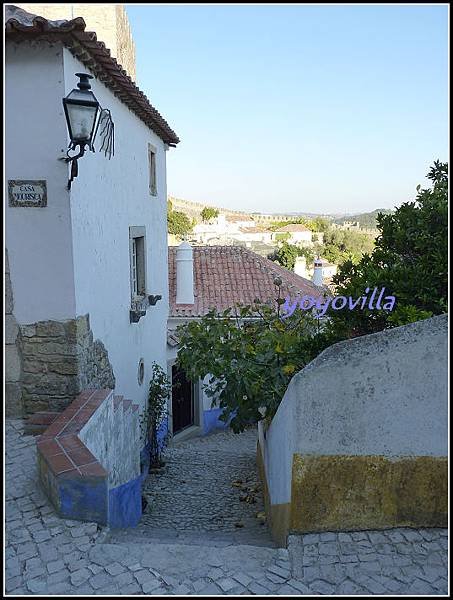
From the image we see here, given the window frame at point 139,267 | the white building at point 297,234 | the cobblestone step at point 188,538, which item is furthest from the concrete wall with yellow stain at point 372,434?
the white building at point 297,234

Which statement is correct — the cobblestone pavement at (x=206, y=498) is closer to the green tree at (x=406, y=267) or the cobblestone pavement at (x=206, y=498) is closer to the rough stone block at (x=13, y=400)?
the rough stone block at (x=13, y=400)

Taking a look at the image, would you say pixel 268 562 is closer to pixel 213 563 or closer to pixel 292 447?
pixel 213 563

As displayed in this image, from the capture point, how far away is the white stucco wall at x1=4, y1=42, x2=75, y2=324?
17.0ft

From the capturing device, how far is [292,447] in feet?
13.8

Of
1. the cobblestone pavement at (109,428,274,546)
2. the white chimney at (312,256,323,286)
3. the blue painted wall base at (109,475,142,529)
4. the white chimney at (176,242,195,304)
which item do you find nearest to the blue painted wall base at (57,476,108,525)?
the cobblestone pavement at (109,428,274,546)

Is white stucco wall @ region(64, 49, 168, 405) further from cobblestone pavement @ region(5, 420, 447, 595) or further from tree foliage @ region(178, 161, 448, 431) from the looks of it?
cobblestone pavement @ region(5, 420, 447, 595)

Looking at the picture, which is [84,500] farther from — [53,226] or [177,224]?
[177,224]

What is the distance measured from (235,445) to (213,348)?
5988mm

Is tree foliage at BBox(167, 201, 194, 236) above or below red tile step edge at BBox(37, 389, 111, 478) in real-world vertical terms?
above

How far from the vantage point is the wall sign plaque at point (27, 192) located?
17.5 feet

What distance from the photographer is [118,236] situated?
7422 millimetres

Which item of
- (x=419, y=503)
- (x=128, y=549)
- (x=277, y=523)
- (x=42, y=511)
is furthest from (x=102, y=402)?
(x=419, y=503)

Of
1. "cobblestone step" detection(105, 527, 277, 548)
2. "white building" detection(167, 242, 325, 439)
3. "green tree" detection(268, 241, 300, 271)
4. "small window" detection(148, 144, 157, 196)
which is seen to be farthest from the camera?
"green tree" detection(268, 241, 300, 271)

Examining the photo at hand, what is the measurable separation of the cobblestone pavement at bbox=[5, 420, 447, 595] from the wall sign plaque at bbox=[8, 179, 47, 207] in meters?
2.78
